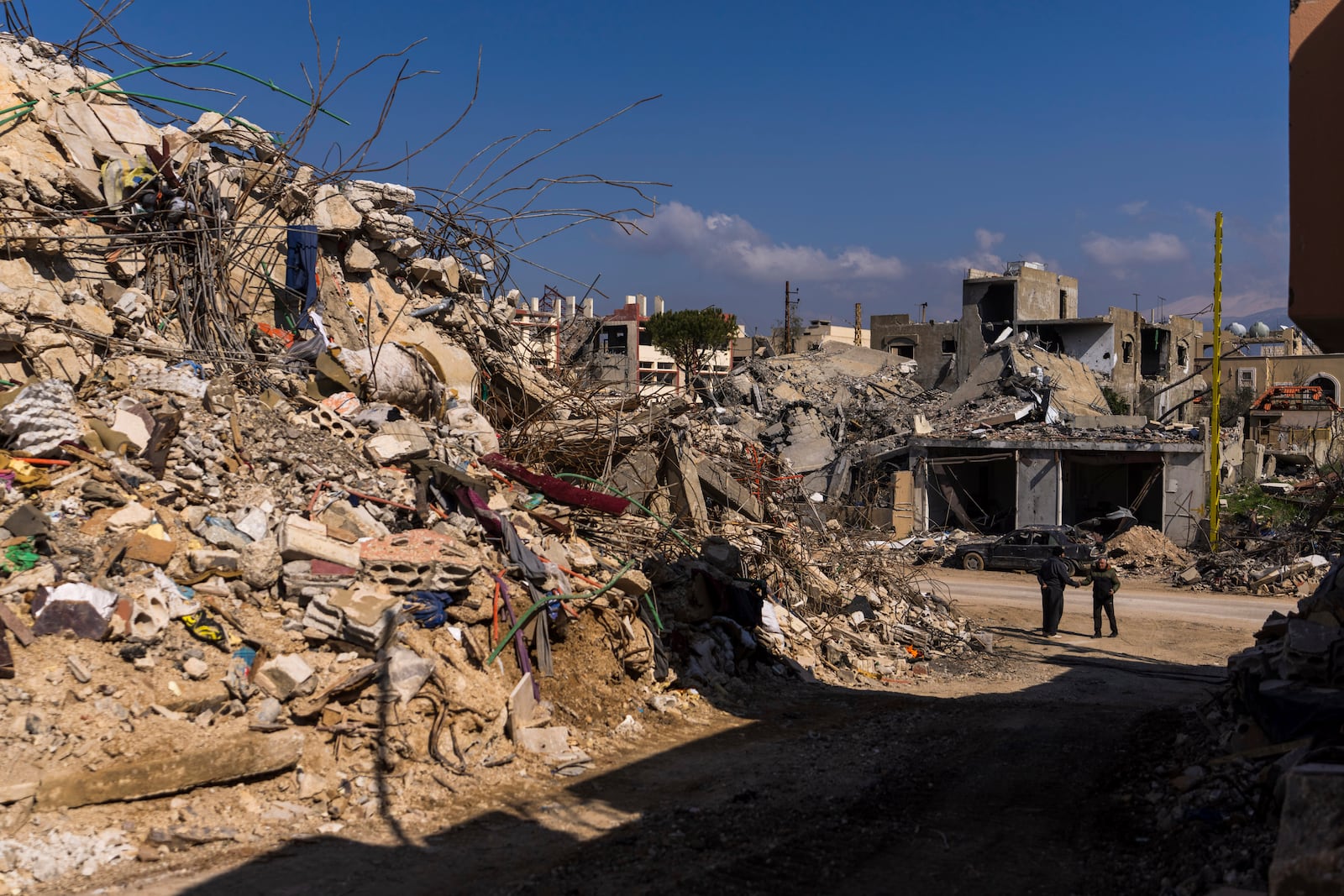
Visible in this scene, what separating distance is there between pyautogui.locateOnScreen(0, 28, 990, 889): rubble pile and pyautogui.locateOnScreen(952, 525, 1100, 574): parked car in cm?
859

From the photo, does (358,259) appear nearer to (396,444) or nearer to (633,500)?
(396,444)

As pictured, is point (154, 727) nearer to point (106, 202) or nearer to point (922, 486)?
point (106, 202)

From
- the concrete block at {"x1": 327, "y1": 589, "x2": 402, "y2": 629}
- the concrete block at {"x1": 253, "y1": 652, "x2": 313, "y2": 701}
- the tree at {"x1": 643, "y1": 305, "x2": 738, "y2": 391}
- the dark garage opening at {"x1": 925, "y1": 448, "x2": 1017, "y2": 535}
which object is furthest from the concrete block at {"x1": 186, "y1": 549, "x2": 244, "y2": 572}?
the tree at {"x1": 643, "y1": 305, "x2": 738, "y2": 391}

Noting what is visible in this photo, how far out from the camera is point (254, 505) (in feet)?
25.8

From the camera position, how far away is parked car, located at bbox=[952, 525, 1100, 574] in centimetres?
2178

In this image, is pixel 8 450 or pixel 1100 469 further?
pixel 1100 469

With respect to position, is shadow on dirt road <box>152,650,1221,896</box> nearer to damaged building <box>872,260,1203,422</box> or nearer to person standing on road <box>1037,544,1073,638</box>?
person standing on road <box>1037,544,1073,638</box>

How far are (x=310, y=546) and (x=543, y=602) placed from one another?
1.88 m

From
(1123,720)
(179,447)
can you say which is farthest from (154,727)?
(1123,720)

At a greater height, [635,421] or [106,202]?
[106,202]

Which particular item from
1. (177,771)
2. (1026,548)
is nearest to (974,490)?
(1026,548)

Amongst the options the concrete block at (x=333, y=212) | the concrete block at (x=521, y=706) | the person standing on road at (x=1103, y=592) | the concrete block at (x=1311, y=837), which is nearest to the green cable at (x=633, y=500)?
the concrete block at (x=521, y=706)

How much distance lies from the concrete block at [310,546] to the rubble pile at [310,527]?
3cm

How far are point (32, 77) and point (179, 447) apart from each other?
17.7 ft
